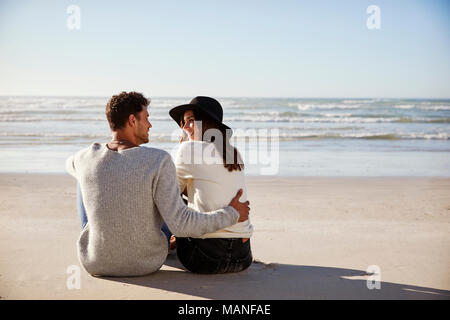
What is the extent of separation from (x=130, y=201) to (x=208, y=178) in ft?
1.67

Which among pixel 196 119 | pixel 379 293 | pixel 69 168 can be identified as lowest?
pixel 379 293

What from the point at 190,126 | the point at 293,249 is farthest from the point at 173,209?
the point at 293,249

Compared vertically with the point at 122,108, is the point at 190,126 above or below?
below

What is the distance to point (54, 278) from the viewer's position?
312 centimetres

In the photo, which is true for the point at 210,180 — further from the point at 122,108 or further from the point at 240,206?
the point at 122,108

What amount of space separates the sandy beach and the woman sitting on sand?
5.8 inches

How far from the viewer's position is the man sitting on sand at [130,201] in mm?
2703

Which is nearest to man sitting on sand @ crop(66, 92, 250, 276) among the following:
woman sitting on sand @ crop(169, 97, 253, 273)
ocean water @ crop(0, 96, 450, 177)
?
woman sitting on sand @ crop(169, 97, 253, 273)

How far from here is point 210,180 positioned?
293 cm

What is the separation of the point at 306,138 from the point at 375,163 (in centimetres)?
511

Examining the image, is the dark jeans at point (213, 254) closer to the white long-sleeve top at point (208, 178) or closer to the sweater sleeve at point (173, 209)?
the white long-sleeve top at point (208, 178)

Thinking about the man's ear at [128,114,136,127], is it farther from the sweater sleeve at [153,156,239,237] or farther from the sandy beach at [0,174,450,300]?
the sandy beach at [0,174,450,300]
